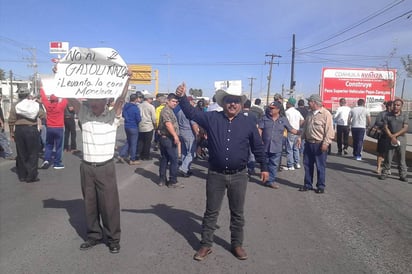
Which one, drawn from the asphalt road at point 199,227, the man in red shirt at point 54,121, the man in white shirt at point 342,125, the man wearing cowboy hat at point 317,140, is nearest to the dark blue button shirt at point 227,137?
the asphalt road at point 199,227

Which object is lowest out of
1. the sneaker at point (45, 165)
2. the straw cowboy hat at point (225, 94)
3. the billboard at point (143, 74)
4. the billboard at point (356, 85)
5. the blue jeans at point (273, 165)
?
the sneaker at point (45, 165)

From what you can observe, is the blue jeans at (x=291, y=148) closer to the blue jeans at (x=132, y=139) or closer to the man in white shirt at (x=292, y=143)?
the man in white shirt at (x=292, y=143)

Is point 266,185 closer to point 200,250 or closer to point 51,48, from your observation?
point 200,250

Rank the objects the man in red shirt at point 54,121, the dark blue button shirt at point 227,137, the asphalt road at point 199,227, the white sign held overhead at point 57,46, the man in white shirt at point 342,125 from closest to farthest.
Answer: the asphalt road at point 199,227 < the dark blue button shirt at point 227,137 < the man in red shirt at point 54,121 < the man in white shirt at point 342,125 < the white sign held overhead at point 57,46

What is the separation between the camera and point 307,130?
7.00 metres

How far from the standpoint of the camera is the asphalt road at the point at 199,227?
3648mm

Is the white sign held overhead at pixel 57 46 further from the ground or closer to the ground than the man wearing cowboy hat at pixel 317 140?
further from the ground

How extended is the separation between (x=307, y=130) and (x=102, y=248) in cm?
474

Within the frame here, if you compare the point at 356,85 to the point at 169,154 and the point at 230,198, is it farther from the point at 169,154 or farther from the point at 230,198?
the point at 230,198

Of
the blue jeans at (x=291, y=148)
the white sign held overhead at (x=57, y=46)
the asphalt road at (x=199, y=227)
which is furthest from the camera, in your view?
the white sign held overhead at (x=57, y=46)

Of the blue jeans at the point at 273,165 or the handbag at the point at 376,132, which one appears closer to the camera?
the blue jeans at the point at 273,165

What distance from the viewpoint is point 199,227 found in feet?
15.8

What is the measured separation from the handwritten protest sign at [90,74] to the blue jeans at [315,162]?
4402 millimetres

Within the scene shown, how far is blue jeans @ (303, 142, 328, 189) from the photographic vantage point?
22.3 ft
